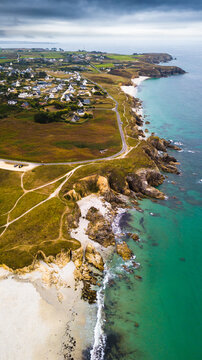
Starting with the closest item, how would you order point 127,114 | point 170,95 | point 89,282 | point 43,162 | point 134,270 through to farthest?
1. point 89,282
2. point 134,270
3. point 43,162
4. point 127,114
5. point 170,95

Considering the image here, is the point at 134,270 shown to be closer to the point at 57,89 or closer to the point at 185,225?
the point at 185,225

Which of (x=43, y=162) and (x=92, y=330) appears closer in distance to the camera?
(x=92, y=330)

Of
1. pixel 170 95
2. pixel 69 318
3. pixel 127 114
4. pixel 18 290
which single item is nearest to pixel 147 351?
pixel 69 318

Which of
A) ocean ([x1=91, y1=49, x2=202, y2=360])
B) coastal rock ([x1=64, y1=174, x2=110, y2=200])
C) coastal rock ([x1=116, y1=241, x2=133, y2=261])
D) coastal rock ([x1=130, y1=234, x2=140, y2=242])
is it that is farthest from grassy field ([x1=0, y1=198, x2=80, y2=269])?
coastal rock ([x1=130, y1=234, x2=140, y2=242])

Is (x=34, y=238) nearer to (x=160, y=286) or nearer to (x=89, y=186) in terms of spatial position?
(x=89, y=186)

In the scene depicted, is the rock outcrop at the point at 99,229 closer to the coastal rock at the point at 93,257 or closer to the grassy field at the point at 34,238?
the coastal rock at the point at 93,257

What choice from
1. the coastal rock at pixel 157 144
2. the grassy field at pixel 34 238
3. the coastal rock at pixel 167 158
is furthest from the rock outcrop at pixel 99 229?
the coastal rock at pixel 157 144

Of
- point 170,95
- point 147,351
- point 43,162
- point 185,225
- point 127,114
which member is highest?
point 170,95
